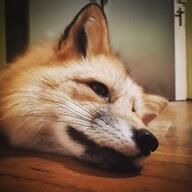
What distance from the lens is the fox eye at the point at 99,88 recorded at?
4.66 feet

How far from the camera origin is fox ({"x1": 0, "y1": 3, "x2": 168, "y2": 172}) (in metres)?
1.35

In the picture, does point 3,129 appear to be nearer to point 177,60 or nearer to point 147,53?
point 147,53

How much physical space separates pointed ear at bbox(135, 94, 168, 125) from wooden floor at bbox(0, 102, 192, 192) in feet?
0.60

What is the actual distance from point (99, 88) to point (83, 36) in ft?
0.90

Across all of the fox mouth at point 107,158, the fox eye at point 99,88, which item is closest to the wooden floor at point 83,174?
the fox mouth at point 107,158

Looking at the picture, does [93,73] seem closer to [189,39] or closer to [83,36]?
[83,36]

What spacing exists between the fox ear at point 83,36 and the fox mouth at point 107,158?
1.30ft

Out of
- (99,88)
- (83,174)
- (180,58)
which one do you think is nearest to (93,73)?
(99,88)

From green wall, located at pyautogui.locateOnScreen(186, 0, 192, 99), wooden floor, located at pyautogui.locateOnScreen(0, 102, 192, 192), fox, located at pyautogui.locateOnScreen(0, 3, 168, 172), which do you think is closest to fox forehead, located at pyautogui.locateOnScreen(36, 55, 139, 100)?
fox, located at pyautogui.locateOnScreen(0, 3, 168, 172)

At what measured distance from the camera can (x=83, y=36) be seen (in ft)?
4.90

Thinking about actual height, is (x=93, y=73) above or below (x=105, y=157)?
above

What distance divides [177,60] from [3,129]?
3.36 feet

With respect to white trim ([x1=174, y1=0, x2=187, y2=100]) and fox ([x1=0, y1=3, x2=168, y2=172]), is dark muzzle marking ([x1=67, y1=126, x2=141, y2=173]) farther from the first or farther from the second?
white trim ([x1=174, y1=0, x2=187, y2=100])

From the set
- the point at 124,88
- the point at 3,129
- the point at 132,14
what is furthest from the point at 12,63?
the point at 132,14
